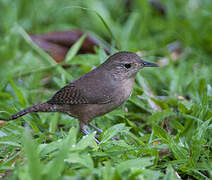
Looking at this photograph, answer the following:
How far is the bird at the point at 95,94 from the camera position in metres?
4.38

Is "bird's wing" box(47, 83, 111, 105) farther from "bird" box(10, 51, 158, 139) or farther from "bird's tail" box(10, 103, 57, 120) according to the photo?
"bird's tail" box(10, 103, 57, 120)

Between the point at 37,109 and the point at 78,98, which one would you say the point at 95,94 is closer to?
the point at 78,98

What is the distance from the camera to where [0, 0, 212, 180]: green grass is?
3236mm

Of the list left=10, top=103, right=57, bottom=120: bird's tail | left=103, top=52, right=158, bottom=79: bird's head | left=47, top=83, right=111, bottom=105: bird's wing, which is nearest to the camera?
left=10, top=103, right=57, bottom=120: bird's tail

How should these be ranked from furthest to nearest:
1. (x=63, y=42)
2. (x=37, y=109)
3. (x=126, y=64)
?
1. (x=63, y=42)
2. (x=126, y=64)
3. (x=37, y=109)

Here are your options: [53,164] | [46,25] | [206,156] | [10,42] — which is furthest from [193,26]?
[53,164]

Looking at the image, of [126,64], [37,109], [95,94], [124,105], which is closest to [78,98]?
[95,94]

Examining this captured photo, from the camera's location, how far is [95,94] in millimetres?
4406

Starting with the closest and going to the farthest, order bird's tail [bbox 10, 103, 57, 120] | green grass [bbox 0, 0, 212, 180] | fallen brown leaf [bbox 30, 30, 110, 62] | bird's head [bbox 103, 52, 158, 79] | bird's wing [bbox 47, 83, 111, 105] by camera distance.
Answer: green grass [bbox 0, 0, 212, 180], bird's tail [bbox 10, 103, 57, 120], bird's wing [bbox 47, 83, 111, 105], bird's head [bbox 103, 52, 158, 79], fallen brown leaf [bbox 30, 30, 110, 62]

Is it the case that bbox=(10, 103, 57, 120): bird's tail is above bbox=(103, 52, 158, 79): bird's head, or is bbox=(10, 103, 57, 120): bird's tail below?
below

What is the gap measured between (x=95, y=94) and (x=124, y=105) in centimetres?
80

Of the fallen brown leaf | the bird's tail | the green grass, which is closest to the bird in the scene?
the bird's tail

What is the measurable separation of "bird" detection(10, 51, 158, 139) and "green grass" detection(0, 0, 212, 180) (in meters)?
0.27

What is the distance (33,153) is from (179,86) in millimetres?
3362
